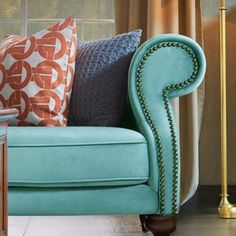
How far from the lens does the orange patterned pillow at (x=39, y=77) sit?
2.43m

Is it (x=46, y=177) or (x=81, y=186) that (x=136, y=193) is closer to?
(x=81, y=186)

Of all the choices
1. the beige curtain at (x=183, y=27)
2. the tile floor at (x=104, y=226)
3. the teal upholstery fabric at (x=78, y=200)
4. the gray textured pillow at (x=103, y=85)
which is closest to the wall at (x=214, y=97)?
the beige curtain at (x=183, y=27)

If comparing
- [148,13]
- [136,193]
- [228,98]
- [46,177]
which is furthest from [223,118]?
[46,177]

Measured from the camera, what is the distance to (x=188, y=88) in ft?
7.24

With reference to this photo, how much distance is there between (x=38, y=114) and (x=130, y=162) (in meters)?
0.54

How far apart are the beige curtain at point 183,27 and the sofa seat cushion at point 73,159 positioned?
120 centimetres

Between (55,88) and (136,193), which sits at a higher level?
(55,88)

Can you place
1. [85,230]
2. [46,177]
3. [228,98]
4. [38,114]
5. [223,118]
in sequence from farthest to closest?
[228,98] → [223,118] → [85,230] → [38,114] → [46,177]

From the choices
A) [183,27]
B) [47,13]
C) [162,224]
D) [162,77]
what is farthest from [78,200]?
[47,13]

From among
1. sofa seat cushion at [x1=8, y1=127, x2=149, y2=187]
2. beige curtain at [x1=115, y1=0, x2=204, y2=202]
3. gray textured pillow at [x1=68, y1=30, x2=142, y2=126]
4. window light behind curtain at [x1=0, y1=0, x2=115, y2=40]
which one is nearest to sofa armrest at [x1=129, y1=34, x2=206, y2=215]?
sofa seat cushion at [x1=8, y1=127, x2=149, y2=187]

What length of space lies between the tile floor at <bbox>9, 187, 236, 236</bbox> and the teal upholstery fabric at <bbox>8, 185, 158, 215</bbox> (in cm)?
50

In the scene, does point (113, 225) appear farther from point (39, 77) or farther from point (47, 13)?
point (47, 13)

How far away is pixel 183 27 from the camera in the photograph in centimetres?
336

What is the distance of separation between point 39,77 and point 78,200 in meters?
0.63
